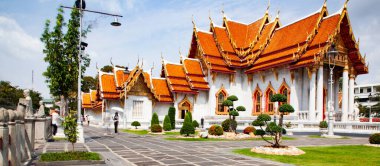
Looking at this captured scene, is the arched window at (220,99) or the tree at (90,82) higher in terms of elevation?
the tree at (90,82)

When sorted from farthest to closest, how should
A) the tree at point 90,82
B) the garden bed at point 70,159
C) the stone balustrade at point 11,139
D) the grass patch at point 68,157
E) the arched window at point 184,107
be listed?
the tree at point 90,82 → the arched window at point 184,107 → the grass patch at point 68,157 → the garden bed at point 70,159 → the stone balustrade at point 11,139

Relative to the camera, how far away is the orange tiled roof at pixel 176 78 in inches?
1376

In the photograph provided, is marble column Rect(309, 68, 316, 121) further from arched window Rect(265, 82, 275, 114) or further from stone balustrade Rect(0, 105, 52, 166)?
stone balustrade Rect(0, 105, 52, 166)

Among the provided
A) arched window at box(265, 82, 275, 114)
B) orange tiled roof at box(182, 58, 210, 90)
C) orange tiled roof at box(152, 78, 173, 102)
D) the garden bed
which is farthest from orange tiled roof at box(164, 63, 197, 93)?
the garden bed

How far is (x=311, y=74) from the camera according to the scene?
28.1 m

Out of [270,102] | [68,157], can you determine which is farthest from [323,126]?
[68,157]

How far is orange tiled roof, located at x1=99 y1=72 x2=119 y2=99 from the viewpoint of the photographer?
32812mm

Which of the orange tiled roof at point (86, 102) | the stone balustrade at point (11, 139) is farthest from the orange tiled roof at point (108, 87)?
the stone balustrade at point (11, 139)

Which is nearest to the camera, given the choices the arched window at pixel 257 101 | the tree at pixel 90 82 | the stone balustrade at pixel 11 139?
the stone balustrade at pixel 11 139

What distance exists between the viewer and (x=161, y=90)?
35.3 meters

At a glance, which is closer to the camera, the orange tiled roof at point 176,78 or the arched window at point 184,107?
the orange tiled roof at point 176,78

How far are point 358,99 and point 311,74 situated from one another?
250 ft

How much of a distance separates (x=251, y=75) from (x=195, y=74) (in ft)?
20.0

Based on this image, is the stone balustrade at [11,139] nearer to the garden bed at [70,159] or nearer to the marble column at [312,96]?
the garden bed at [70,159]
